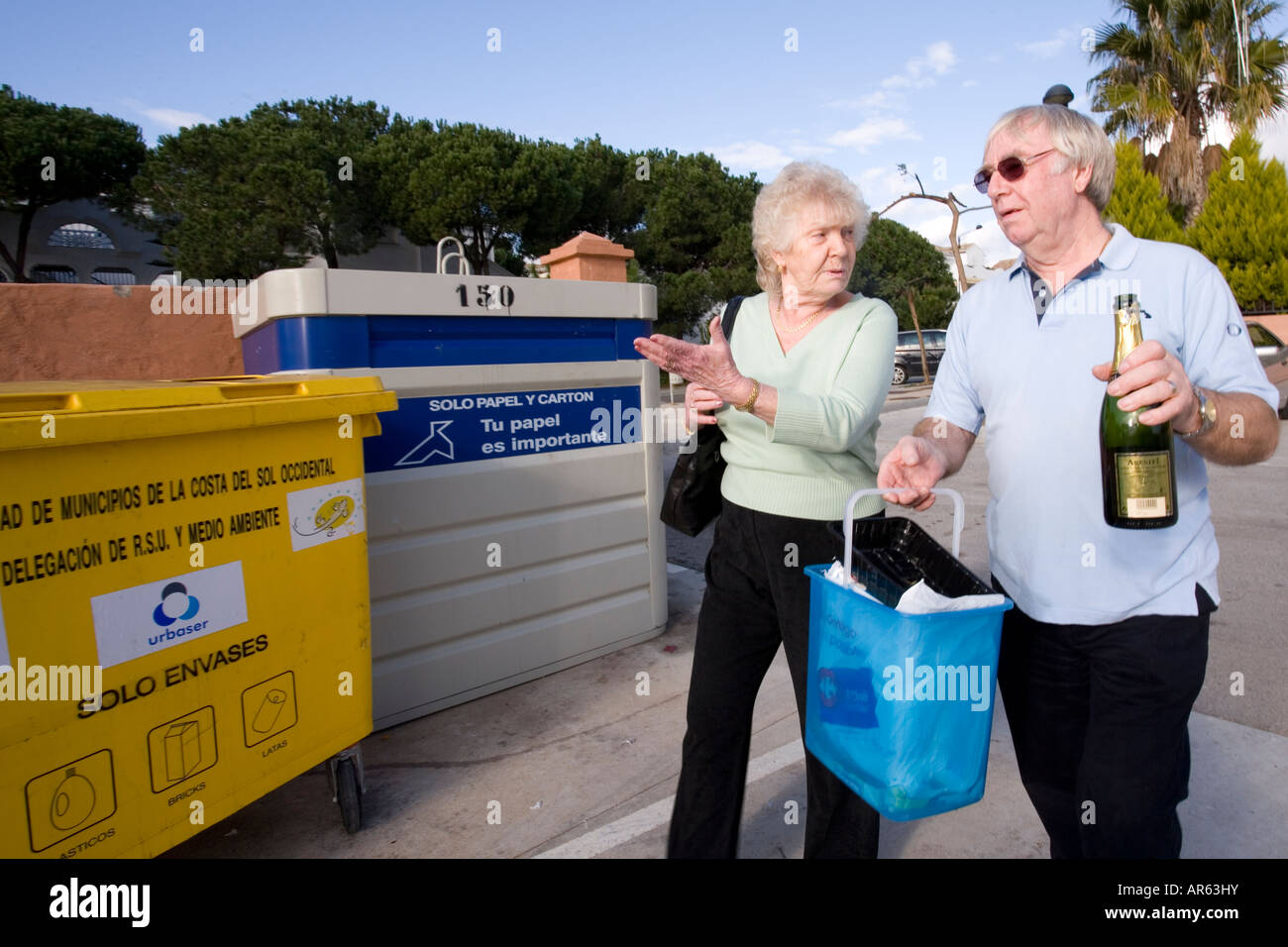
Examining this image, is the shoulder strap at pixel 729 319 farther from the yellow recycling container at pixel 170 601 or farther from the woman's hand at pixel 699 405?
the yellow recycling container at pixel 170 601

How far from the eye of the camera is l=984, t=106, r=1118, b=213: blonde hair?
5.33 feet

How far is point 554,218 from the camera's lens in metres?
26.9

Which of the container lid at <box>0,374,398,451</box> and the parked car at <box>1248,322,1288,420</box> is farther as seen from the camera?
the parked car at <box>1248,322,1288,420</box>

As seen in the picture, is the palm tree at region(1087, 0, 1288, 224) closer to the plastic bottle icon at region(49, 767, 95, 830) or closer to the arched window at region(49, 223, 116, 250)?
the plastic bottle icon at region(49, 767, 95, 830)

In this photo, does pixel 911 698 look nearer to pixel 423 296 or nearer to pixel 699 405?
pixel 699 405

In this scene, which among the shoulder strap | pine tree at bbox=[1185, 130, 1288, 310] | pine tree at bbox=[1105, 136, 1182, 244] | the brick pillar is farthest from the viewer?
pine tree at bbox=[1105, 136, 1182, 244]

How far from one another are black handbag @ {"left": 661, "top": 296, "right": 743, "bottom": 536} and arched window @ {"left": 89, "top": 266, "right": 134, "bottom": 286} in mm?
32417

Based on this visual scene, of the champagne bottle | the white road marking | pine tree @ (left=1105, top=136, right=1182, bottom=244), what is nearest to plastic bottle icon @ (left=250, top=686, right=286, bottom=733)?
the white road marking

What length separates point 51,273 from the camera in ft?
90.0

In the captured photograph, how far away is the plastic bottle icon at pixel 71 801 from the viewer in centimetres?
177

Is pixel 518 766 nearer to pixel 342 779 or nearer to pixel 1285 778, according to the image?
pixel 342 779

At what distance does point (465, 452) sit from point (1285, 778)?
123 inches
